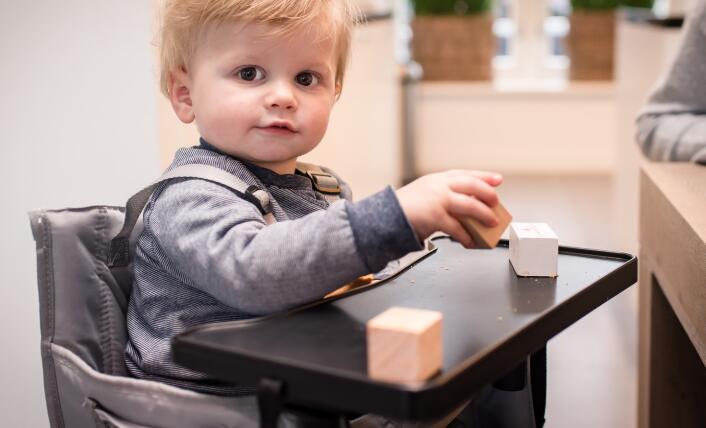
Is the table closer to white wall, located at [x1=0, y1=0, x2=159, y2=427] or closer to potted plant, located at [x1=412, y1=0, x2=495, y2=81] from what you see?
white wall, located at [x1=0, y1=0, x2=159, y2=427]

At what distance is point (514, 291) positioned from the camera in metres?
0.76

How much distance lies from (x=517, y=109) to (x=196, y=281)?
4142 mm

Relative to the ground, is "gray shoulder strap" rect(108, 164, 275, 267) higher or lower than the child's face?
lower

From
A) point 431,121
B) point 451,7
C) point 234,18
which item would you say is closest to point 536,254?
point 234,18

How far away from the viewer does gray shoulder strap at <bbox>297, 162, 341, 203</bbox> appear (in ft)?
3.06

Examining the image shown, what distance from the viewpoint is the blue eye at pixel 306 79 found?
861mm

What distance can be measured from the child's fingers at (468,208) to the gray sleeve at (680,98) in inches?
28.9

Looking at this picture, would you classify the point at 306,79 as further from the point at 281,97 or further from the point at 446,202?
the point at 446,202

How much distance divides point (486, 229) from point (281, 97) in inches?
9.3

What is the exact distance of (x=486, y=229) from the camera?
2.29 feet

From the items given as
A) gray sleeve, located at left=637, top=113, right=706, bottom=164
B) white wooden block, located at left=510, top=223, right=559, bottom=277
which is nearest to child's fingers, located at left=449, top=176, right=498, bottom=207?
white wooden block, located at left=510, top=223, right=559, bottom=277

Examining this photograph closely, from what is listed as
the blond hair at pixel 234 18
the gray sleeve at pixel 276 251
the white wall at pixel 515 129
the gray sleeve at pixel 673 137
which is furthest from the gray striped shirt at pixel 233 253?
the white wall at pixel 515 129

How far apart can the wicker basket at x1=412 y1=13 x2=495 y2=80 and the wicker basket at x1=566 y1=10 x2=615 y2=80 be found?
439 mm

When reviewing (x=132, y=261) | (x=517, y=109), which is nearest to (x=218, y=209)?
(x=132, y=261)
